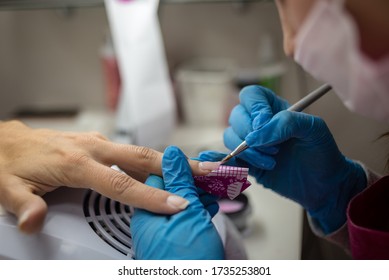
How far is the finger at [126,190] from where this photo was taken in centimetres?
58

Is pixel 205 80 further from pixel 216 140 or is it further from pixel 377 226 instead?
pixel 377 226

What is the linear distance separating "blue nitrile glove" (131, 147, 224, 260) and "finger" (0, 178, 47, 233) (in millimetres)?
127

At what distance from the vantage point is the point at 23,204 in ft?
1.93

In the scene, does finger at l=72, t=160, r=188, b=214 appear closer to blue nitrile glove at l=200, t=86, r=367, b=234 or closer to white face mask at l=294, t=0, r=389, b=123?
blue nitrile glove at l=200, t=86, r=367, b=234

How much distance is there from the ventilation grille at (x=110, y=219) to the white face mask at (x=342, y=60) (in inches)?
13.7

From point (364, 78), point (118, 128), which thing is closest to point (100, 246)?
point (364, 78)

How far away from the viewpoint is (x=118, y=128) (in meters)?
1.21

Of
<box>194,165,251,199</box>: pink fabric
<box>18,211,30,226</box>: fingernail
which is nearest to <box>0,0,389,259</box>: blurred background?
<box>194,165,251,199</box>: pink fabric

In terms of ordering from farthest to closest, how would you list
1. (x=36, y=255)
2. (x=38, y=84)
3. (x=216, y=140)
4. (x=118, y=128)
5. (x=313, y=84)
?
(x=38, y=84), (x=118, y=128), (x=216, y=140), (x=313, y=84), (x=36, y=255)

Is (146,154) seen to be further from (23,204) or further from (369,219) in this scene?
(369,219)

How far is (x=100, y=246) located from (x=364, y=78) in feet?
1.33

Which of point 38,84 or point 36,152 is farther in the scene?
point 38,84

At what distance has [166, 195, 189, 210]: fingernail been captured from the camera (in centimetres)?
58
